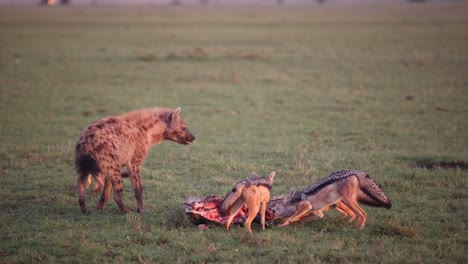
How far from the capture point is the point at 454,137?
9.98 m

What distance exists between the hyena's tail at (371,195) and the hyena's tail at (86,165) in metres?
2.78

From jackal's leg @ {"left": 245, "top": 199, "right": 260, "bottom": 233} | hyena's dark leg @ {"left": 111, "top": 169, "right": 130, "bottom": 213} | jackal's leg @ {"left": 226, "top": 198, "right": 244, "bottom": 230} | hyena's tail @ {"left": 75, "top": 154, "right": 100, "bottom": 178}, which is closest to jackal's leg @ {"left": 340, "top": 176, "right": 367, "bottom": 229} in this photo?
jackal's leg @ {"left": 245, "top": 199, "right": 260, "bottom": 233}

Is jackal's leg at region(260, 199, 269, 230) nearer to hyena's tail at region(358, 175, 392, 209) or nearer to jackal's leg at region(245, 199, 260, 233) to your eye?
jackal's leg at region(245, 199, 260, 233)

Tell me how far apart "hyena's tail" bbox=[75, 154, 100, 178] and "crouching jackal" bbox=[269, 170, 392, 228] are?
2.07 m

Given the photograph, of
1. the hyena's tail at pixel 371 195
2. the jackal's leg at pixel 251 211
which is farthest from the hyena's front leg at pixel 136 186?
the hyena's tail at pixel 371 195

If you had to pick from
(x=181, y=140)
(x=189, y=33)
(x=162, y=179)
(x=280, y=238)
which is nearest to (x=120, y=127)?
(x=181, y=140)

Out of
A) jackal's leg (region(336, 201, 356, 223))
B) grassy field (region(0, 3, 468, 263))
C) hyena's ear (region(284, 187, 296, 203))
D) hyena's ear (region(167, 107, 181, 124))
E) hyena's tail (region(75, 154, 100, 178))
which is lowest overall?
grassy field (region(0, 3, 468, 263))

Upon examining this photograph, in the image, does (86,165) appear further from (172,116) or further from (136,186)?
(172,116)

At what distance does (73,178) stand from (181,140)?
172 cm

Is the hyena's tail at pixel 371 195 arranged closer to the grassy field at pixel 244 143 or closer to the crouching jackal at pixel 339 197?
the crouching jackal at pixel 339 197

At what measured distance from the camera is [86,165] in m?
5.95

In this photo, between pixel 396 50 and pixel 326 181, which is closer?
pixel 326 181

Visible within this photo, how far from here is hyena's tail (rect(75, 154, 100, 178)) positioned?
5.93 metres

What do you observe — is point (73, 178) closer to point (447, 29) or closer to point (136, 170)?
point (136, 170)
